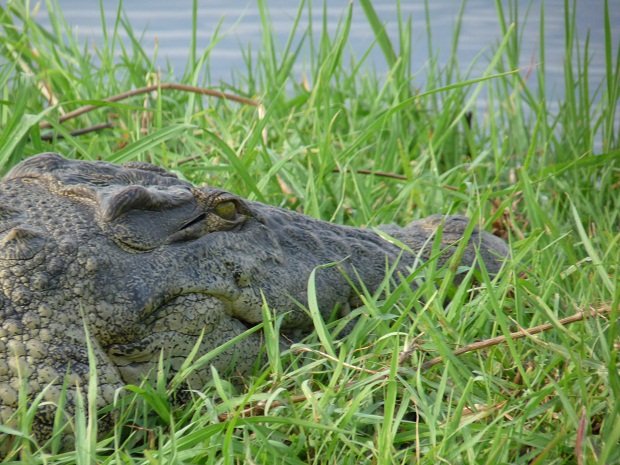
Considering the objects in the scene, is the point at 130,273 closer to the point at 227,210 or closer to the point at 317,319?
the point at 227,210

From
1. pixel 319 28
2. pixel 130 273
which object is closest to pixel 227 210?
pixel 130 273

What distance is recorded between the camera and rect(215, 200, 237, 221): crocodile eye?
2615mm

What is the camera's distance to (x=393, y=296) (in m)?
2.71

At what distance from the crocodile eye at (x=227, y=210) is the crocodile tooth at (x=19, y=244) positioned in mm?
497

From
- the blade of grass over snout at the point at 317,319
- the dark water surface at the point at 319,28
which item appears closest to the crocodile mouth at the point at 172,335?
the blade of grass over snout at the point at 317,319

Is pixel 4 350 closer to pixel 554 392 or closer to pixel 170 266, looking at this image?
pixel 170 266

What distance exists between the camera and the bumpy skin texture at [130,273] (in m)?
2.26

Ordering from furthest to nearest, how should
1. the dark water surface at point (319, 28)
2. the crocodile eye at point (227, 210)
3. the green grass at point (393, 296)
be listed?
the dark water surface at point (319, 28) → the crocodile eye at point (227, 210) → the green grass at point (393, 296)

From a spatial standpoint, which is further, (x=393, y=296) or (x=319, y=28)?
(x=319, y=28)

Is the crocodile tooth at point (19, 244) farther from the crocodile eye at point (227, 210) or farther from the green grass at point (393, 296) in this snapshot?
the crocodile eye at point (227, 210)

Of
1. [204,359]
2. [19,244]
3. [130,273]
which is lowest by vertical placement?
[204,359]

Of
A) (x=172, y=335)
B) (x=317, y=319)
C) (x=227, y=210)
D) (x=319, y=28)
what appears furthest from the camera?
(x=319, y=28)

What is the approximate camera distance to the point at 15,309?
225 cm

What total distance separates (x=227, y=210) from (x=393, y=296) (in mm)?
513
